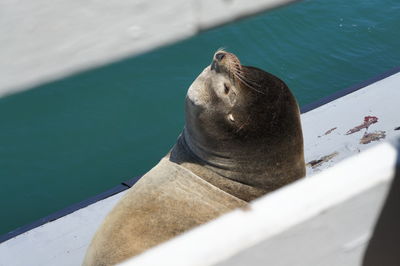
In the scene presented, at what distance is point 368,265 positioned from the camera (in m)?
1.93

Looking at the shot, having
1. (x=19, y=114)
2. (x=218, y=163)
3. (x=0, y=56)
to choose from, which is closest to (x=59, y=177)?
(x=19, y=114)

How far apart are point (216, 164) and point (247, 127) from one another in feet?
0.85

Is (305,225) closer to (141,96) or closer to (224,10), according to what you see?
(224,10)

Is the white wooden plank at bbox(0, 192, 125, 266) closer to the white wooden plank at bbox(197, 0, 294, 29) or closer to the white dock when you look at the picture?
the white dock

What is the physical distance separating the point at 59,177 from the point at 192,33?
403 cm

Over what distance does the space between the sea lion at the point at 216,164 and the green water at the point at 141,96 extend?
2022 mm

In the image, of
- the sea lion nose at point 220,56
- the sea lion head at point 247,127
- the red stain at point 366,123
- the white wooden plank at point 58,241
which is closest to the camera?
the sea lion head at point 247,127

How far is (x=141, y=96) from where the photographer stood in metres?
6.16

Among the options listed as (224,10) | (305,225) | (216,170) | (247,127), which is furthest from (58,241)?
(224,10)

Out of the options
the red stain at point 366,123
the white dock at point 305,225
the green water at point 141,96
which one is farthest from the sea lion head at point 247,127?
the green water at point 141,96

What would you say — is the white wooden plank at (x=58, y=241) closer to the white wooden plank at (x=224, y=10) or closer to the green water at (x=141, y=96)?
the green water at (x=141, y=96)

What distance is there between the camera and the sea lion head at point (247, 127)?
3.19 metres

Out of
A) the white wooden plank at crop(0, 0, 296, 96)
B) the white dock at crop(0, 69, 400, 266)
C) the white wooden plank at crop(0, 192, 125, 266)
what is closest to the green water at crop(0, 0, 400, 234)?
the white wooden plank at crop(0, 192, 125, 266)

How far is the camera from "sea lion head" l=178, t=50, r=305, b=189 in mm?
3193
